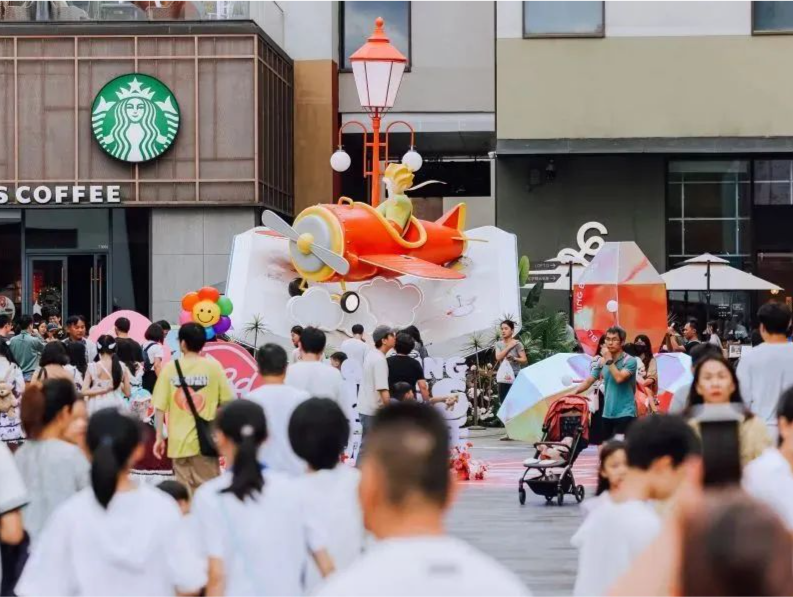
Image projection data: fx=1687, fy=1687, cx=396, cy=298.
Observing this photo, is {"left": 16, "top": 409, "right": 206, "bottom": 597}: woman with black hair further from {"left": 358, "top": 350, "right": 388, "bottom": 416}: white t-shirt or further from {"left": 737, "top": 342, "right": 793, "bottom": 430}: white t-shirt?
{"left": 358, "top": 350, "right": 388, "bottom": 416}: white t-shirt

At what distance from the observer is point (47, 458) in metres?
7.49

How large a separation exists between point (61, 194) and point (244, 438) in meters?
26.0

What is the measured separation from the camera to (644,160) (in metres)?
31.5

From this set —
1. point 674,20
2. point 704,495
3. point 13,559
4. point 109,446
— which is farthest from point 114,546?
point 674,20

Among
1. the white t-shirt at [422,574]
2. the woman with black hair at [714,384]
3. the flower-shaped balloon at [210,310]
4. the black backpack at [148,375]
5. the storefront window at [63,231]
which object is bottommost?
the black backpack at [148,375]

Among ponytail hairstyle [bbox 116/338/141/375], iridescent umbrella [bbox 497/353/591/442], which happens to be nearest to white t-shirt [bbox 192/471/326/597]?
ponytail hairstyle [bbox 116/338/141/375]

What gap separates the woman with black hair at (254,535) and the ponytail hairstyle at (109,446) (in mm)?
370

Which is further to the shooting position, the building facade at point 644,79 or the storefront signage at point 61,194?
the storefront signage at point 61,194

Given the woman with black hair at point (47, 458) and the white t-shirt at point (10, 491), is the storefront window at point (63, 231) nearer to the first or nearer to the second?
the woman with black hair at point (47, 458)

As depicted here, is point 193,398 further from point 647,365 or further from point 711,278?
point 711,278

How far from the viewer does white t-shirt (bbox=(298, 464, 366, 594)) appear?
6.51m

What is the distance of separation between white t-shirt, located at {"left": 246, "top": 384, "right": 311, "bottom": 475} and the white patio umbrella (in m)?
18.1

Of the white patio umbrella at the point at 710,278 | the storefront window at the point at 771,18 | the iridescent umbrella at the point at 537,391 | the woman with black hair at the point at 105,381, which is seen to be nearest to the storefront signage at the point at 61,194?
the white patio umbrella at the point at 710,278

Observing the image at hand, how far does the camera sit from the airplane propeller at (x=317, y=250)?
2367 cm
